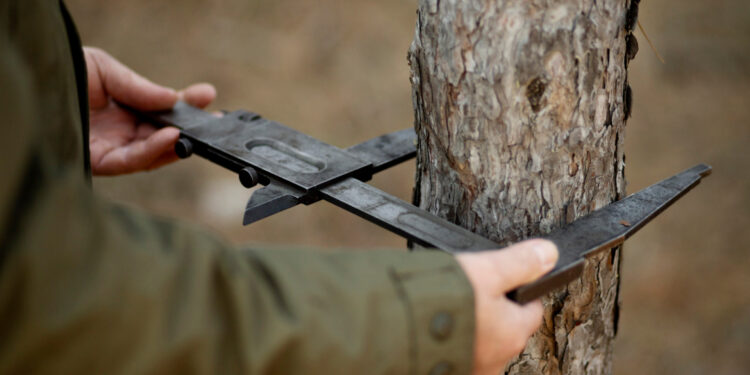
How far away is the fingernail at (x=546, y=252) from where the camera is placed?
2.89 ft

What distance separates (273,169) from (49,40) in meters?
0.52

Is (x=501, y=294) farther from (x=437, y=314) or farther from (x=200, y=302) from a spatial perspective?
(x=200, y=302)

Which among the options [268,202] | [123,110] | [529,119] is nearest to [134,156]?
[123,110]

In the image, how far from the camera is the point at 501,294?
84 centimetres

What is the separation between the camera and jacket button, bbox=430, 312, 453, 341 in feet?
2.55

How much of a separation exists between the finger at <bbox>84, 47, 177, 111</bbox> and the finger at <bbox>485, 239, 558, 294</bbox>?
42.8 inches

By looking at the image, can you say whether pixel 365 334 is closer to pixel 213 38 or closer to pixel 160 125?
pixel 160 125

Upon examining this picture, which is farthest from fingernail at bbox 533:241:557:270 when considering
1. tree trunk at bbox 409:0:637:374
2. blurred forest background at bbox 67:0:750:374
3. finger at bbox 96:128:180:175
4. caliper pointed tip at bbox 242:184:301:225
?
blurred forest background at bbox 67:0:750:374

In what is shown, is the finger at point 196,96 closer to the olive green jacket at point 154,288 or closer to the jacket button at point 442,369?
the olive green jacket at point 154,288

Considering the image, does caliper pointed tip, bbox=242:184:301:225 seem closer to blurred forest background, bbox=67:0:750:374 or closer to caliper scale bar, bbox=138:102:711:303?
caliper scale bar, bbox=138:102:711:303

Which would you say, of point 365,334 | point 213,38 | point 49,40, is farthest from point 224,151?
point 213,38

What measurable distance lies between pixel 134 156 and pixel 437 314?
1177mm

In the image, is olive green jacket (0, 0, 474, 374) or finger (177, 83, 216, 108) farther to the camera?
finger (177, 83, 216, 108)

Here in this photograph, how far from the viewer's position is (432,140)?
1199mm
